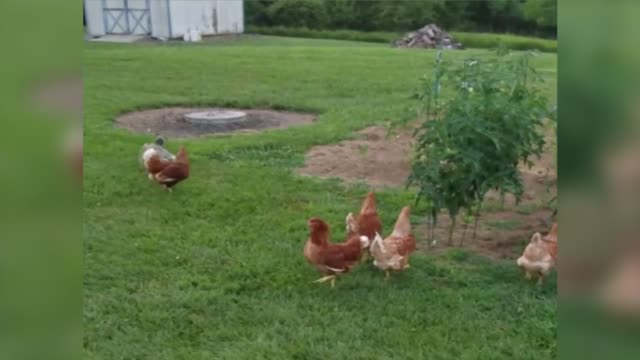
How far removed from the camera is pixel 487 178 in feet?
8.57

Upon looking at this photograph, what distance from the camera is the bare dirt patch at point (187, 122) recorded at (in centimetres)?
506

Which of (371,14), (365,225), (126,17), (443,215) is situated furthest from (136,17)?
(365,225)

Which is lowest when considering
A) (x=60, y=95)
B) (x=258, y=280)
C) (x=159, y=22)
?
(x=258, y=280)

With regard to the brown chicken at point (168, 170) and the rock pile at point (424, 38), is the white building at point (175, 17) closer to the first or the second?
the rock pile at point (424, 38)

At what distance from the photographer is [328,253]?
7.86 feet

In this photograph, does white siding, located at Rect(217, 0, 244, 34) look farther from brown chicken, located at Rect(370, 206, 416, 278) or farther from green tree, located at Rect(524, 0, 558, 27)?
brown chicken, located at Rect(370, 206, 416, 278)

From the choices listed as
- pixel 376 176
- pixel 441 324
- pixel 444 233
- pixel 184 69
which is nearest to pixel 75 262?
pixel 441 324

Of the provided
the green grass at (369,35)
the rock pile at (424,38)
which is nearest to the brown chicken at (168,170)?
the green grass at (369,35)

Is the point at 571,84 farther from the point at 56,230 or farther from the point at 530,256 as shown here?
the point at 530,256

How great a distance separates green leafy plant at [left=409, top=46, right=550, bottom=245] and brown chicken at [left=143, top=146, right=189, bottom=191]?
3.89 ft

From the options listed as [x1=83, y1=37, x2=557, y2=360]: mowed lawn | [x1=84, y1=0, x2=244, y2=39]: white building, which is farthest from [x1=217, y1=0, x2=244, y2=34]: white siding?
[x1=83, y1=37, x2=557, y2=360]: mowed lawn

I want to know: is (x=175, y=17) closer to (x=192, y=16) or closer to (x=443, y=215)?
(x=192, y=16)

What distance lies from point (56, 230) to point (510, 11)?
7907 mm

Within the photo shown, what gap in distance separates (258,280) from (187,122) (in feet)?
9.89
